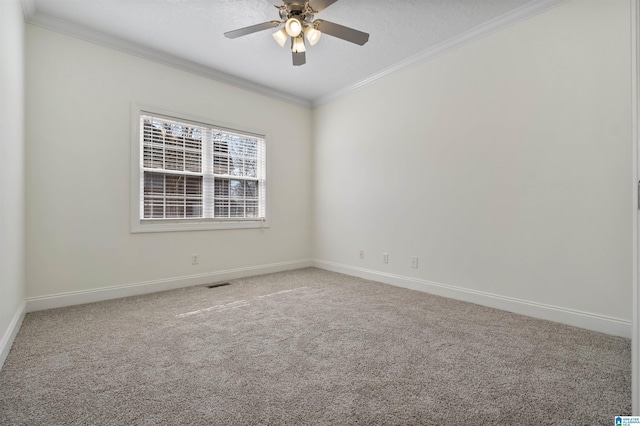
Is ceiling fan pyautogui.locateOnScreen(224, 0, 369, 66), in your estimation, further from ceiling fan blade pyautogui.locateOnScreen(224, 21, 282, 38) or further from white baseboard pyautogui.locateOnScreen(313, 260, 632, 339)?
white baseboard pyautogui.locateOnScreen(313, 260, 632, 339)

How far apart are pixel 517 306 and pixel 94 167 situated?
4.46 metres

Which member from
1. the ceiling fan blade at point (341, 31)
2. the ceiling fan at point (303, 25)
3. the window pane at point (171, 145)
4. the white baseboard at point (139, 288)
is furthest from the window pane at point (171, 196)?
the ceiling fan blade at point (341, 31)

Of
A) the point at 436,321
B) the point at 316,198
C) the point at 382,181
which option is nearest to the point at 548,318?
the point at 436,321

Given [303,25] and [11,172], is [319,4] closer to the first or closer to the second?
[303,25]

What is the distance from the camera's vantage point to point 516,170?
9.47 feet

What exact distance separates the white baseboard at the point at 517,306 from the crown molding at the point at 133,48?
3188 millimetres

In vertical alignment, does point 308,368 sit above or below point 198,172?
below

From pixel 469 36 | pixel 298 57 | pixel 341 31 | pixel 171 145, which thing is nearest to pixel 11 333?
pixel 171 145

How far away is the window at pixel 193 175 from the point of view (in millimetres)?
3560

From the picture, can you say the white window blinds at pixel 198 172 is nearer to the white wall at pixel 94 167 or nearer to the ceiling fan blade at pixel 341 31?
the white wall at pixel 94 167

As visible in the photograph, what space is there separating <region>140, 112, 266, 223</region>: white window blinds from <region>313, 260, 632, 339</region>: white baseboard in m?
2.10

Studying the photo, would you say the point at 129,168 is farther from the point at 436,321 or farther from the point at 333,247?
the point at 436,321

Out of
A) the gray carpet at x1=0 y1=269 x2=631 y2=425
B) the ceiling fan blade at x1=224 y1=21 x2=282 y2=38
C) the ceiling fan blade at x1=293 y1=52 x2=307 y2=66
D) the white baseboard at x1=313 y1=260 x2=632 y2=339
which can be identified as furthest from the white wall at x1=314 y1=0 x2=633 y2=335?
the ceiling fan blade at x1=224 y1=21 x2=282 y2=38

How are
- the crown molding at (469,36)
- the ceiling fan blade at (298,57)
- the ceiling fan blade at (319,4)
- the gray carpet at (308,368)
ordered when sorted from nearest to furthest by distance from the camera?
the gray carpet at (308,368) < the ceiling fan blade at (319,4) < the crown molding at (469,36) < the ceiling fan blade at (298,57)
